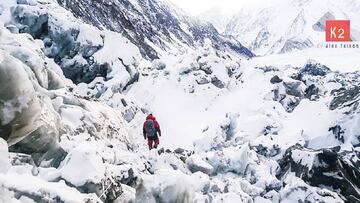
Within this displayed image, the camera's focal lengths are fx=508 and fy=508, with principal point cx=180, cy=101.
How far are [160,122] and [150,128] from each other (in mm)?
10440

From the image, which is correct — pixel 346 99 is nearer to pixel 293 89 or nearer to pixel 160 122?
pixel 293 89

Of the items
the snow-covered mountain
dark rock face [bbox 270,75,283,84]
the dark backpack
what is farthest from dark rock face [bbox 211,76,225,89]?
the dark backpack

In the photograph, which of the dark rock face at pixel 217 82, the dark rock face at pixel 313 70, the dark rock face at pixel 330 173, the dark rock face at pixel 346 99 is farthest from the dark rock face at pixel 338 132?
the dark rock face at pixel 313 70

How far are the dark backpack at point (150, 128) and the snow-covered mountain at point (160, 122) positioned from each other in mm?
939

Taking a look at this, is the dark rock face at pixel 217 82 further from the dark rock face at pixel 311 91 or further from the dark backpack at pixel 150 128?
the dark backpack at pixel 150 128

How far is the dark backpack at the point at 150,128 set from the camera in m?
17.6

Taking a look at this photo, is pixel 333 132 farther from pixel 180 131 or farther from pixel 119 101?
pixel 119 101

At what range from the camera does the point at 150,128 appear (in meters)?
17.7

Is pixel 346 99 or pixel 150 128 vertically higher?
pixel 346 99

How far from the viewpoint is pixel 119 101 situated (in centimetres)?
2744

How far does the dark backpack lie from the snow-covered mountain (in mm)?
939

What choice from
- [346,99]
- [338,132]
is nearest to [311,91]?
[346,99]

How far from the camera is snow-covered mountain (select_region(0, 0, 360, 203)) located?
8477mm

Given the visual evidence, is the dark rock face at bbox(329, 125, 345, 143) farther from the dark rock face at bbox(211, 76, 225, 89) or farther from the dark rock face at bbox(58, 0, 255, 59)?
the dark rock face at bbox(58, 0, 255, 59)
